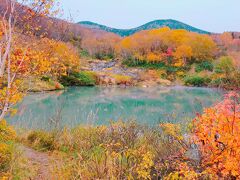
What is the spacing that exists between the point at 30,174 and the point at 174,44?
63787 millimetres

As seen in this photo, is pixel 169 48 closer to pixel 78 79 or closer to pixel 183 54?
pixel 183 54

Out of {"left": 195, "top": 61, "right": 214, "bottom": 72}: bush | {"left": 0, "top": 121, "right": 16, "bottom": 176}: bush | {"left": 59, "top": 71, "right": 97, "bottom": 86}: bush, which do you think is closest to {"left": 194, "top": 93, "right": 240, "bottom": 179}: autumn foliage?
{"left": 0, "top": 121, "right": 16, "bottom": 176}: bush

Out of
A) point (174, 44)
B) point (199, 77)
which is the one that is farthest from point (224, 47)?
point (199, 77)

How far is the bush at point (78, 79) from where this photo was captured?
4475 cm

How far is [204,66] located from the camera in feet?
195

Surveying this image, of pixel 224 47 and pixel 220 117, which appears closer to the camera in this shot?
pixel 220 117

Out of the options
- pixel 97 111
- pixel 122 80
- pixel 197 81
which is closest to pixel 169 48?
pixel 197 81

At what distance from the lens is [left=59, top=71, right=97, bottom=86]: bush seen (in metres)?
44.8

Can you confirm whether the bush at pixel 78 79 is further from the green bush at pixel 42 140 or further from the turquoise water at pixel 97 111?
the green bush at pixel 42 140

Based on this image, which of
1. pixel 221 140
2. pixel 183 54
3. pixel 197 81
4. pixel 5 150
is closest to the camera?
pixel 221 140

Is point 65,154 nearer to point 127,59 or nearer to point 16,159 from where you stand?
point 16,159

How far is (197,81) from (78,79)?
19.3 meters

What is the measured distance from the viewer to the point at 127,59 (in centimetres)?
6544

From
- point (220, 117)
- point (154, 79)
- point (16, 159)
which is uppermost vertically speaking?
point (220, 117)
